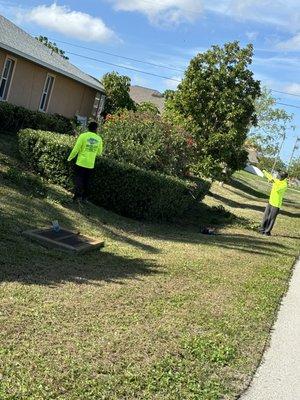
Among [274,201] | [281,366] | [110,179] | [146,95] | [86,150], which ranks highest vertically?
[146,95]

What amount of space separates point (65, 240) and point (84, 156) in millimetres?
3468

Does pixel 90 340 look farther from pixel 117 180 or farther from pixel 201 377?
A: pixel 117 180

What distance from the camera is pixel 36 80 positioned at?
22234 millimetres

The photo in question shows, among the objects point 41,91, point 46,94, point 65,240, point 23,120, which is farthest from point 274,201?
point 46,94

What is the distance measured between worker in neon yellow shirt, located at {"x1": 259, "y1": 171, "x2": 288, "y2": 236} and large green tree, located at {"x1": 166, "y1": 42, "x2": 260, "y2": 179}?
679 centimetres

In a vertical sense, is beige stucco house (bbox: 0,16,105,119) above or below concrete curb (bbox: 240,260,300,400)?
above

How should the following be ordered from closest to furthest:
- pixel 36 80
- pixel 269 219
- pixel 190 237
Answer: pixel 190 237
pixel 269 219
pixel 36 80

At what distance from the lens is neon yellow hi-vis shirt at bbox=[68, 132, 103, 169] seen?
1138 centimetres

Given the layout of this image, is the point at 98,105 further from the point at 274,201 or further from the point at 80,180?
the point at 80,180

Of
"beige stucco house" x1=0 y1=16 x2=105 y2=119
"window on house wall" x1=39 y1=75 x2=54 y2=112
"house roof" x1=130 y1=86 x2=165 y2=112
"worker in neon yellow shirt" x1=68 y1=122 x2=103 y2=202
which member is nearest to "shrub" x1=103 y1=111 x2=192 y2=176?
"worker in neon yellow shirt" x1=68 y1=122 x2=103 y2=202

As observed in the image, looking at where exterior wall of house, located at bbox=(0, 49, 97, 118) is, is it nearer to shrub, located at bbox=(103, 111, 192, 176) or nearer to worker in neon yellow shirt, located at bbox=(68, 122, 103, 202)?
shrub, located at bbox=(103, 111, 192, 176)

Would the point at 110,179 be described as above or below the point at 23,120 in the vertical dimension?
Answer: below

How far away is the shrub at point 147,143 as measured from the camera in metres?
14.1

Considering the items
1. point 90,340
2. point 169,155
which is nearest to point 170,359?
point 90,340
